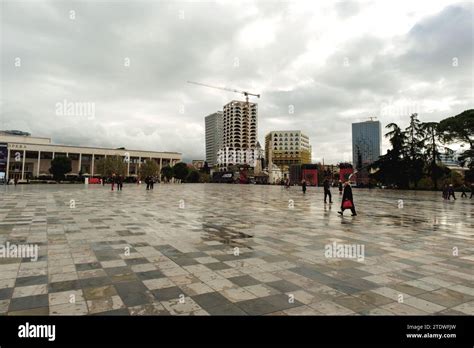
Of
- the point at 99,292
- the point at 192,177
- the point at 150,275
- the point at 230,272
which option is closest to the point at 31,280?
the point at 99,292

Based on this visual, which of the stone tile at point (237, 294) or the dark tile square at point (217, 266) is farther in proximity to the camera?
the dark tile square at point (217, 266)

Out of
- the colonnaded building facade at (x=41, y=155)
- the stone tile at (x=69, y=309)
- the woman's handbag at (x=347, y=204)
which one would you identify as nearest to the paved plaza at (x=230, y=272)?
the stone tile at (x=69, y=309)

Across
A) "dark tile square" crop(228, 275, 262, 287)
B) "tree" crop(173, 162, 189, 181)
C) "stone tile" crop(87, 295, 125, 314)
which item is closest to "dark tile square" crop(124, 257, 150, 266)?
"stone tile" crop(87, 295, 125, 314)

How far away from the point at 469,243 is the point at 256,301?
7771 mm

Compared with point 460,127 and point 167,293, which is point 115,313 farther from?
point 460,127

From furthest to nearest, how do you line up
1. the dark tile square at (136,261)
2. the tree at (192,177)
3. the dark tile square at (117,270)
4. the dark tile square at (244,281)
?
the tree at (192,177) → the dark tile square at (136,261) → the dark tile square at (117,270) → the dark tile square at (244,281)

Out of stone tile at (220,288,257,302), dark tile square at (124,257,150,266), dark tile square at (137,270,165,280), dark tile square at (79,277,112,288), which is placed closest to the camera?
stone tile at (220,288,257,302)

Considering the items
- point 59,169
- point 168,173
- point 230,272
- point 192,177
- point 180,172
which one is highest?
point 59,169

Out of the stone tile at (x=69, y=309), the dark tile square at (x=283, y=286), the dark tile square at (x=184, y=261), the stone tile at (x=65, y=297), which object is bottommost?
the dark tile square at (x=283, y=286)

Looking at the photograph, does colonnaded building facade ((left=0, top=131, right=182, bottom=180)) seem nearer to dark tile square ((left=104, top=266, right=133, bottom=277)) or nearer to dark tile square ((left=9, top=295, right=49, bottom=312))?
dark tile square ((left=104, top=266, right=133, bottom=277))

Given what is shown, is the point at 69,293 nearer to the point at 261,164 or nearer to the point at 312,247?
the point at 312,247

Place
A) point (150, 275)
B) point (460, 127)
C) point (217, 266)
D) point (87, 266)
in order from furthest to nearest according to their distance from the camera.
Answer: point (460, 127), point (217, 266), point (87, 266), point (150, 275)

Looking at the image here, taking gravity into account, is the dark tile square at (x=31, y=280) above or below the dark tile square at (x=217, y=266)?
above

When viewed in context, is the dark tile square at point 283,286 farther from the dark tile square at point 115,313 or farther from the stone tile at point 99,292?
the stone tile at point 99,292
